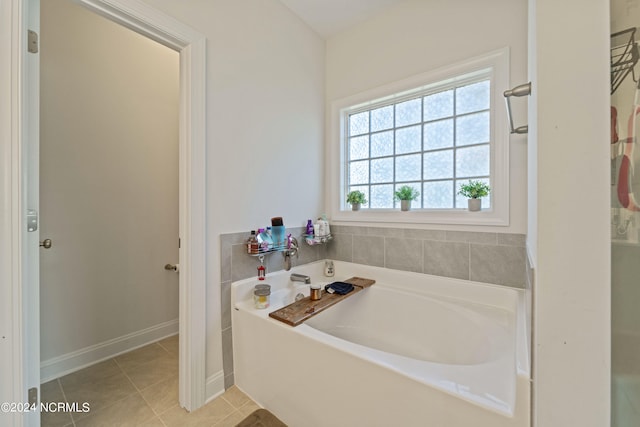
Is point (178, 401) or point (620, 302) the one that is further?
point (178, 401)

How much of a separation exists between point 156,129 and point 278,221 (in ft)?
4.82

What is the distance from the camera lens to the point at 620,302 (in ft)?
2.00

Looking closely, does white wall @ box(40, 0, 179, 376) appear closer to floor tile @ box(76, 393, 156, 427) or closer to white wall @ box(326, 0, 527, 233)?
floor tile @ box(76, 393, 156, 427)

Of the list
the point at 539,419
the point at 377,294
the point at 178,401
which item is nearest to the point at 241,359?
the point at 178,401

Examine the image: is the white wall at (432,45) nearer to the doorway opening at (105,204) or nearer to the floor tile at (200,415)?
the doorway opening at (105,204)

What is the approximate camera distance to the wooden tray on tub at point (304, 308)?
53.6 inches

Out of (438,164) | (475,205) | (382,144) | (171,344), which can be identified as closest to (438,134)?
(438,164)

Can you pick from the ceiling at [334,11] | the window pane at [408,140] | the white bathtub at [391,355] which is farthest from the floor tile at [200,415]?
the ceiling at [334,11]

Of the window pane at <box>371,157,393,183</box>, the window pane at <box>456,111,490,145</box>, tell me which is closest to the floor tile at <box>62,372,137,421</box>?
the window pane at <box>371,157,393,183</box>

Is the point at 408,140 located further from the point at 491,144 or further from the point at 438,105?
the point at 491,144

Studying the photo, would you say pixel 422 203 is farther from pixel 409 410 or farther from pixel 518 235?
pixel 409 410

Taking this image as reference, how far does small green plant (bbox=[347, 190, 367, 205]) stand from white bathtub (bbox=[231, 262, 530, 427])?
0.57 m
